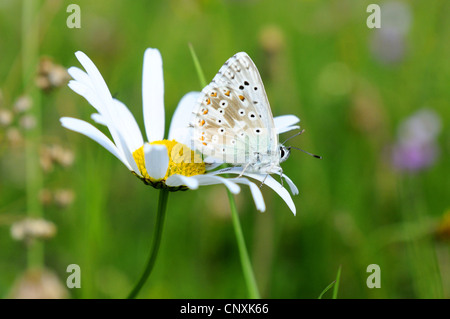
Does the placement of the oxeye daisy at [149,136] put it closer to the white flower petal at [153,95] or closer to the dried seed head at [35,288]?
the white flower petal at [153,95]

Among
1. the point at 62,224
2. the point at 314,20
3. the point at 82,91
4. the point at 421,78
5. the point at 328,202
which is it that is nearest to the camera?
the point at 82,91

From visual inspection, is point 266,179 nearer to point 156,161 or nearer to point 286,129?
point 286,129

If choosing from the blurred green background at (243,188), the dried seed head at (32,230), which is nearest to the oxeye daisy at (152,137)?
the blurred green background at (243,188)

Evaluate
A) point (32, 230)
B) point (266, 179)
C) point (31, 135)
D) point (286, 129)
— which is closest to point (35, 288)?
point (32, 230)

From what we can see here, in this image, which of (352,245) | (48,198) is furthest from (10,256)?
(352,245)

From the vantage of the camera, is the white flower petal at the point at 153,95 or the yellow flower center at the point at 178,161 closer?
the yellow flower center at the point at 178,161
